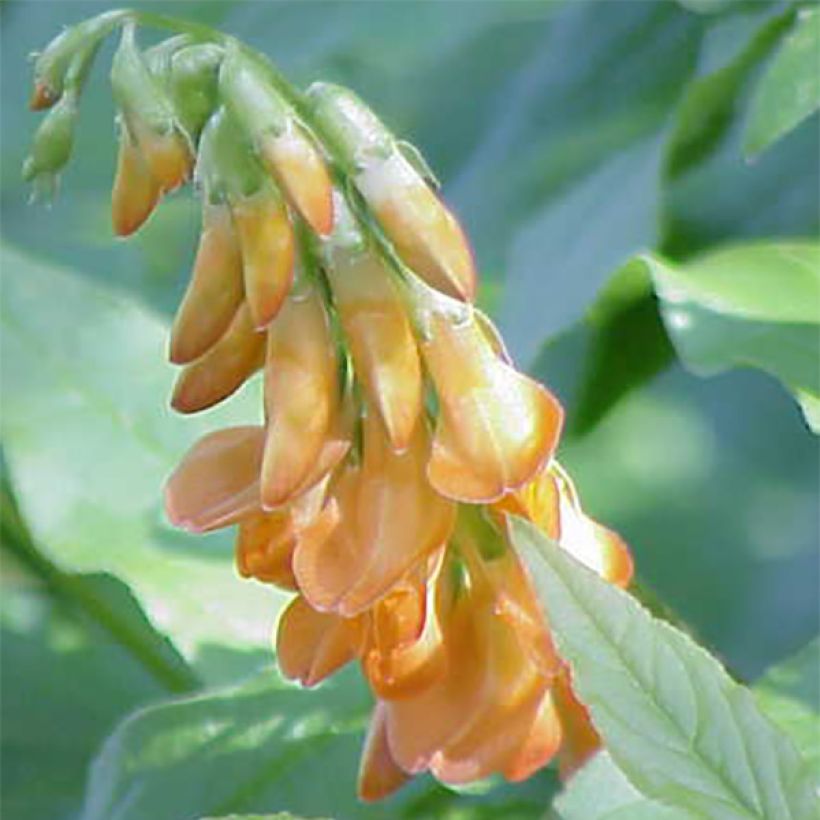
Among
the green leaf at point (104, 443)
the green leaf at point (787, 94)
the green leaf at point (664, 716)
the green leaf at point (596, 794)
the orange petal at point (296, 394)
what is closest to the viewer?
the green leaf at point (664, 716)

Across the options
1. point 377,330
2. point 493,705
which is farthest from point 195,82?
point 493,705

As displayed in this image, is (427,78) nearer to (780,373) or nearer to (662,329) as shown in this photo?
(662,329)

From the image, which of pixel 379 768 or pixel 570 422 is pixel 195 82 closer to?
pixel 379 768

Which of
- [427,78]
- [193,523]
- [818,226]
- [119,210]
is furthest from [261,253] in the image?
[427,78]

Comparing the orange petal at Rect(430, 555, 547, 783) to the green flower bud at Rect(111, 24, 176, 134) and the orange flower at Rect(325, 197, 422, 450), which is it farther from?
the green flower bud at Rect(111, 24, 176, 134)

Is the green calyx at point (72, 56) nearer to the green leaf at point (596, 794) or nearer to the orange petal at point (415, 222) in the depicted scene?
the orange petal at point (415, 222)

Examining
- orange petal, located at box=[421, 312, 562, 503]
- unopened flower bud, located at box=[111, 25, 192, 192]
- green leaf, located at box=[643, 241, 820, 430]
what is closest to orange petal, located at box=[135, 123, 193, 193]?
unopened flower bud, located at box=[111, 25, 192, 192]

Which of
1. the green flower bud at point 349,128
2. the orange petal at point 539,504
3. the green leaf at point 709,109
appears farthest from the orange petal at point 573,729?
the green leaf at point 709,109

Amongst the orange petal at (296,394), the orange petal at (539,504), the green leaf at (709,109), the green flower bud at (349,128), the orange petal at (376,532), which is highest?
the green flower bud at (349,128)
